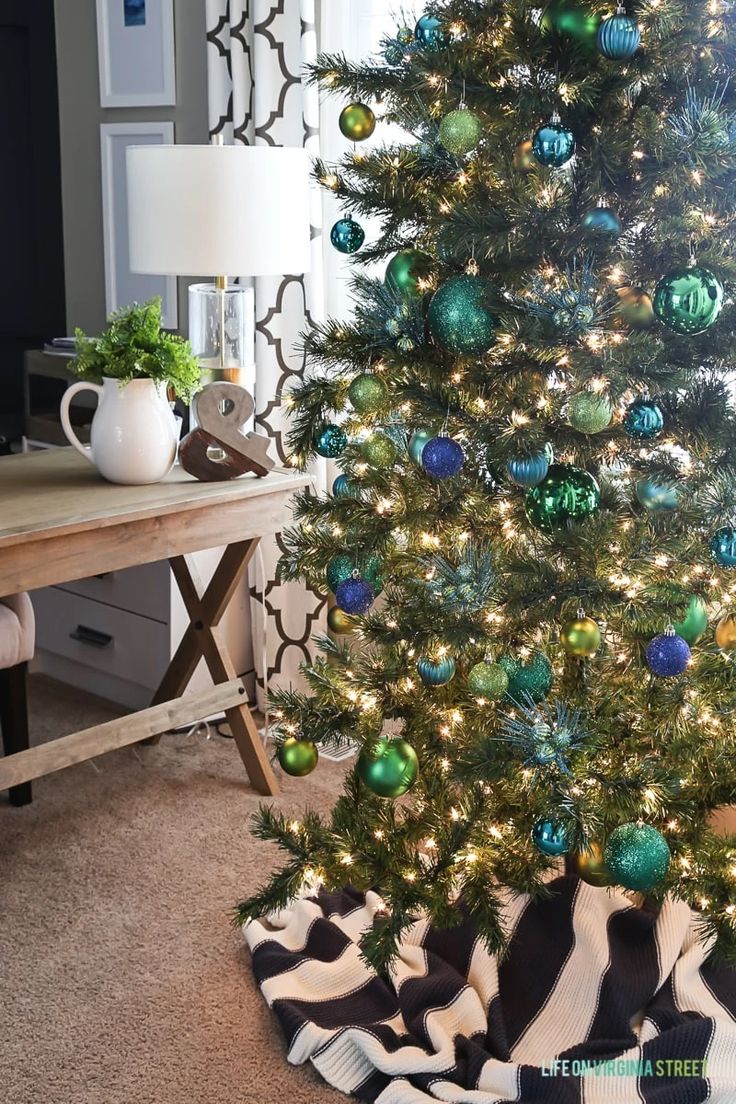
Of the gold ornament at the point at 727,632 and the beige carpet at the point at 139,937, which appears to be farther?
the beige carpet at the point at 139,937

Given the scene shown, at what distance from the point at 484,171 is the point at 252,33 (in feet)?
5.18

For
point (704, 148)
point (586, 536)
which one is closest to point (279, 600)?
point (586, 536)

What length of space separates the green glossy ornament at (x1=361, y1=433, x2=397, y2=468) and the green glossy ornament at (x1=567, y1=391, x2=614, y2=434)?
0.38 metres

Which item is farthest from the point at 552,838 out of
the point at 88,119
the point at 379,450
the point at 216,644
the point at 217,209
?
the point at 88,119

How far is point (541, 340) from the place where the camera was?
1577 mm

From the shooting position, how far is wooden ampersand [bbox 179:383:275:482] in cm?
260

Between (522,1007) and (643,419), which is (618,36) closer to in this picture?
(643,419)

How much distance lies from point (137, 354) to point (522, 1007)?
4.77 ft

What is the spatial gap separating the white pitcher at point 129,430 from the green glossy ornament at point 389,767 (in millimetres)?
995

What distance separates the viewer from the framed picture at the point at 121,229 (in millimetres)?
3527

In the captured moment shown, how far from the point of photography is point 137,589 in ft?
10.3

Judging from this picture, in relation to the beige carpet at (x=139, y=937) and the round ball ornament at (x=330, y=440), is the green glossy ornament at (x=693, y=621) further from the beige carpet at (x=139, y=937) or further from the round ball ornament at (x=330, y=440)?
the beige carpet at (x=139, y=937)

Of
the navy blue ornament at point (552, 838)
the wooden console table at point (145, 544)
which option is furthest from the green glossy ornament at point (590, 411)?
the wooden console table at point (145, 544)

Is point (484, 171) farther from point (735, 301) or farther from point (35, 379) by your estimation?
point (35, 379)
